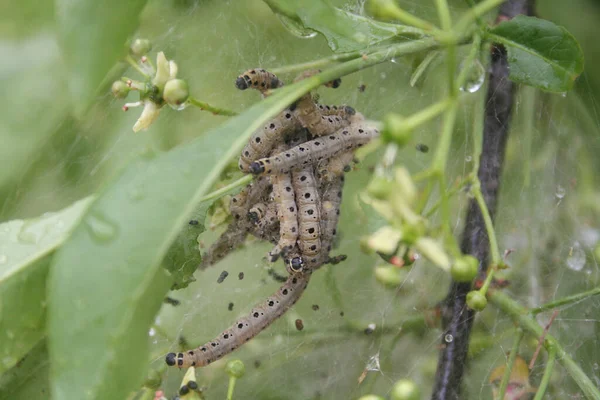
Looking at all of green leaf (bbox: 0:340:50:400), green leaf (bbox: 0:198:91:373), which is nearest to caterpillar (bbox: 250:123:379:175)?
green leaf (bbox: 0:198:91:373)

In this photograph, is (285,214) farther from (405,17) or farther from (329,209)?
(405,17)

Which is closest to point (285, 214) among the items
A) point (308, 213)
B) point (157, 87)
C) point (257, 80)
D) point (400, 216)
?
point (308, 213)

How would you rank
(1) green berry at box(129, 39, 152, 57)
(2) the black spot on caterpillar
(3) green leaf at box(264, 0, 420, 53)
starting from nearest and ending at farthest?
(3) green leaf at box(264, 0, 420, 53), (1) green berry at box(129, 39, 152, 57), (2) the black spot on caterpillar

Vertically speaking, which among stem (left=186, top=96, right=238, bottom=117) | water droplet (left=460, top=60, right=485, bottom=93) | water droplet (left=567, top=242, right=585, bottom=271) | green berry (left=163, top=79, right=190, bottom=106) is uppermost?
green berry (left=163, top=79, right=190, bottom=106)

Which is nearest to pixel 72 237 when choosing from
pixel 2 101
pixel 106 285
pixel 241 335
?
pixel 106 285

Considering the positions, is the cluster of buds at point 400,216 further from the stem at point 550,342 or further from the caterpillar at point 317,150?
the stem at point 550,342

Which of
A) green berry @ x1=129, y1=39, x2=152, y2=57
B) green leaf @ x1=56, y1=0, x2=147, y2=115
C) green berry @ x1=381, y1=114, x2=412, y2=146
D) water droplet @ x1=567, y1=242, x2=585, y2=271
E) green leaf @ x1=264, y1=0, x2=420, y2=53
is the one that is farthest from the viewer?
water droplet @ x1=567, y1=242, x2=585, y2=271

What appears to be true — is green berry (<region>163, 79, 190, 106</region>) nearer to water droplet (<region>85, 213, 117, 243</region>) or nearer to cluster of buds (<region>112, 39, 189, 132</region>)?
cluster of buds (<region>112, 39, 189, 132</region>)
